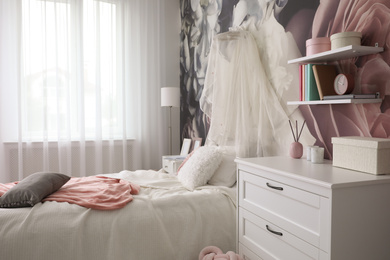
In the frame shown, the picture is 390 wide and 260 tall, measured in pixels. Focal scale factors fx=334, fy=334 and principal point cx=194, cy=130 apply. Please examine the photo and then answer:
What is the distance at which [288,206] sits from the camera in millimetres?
1693

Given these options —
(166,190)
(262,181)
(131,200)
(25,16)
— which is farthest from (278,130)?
(25,16)

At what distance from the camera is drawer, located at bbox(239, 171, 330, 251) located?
1.48m

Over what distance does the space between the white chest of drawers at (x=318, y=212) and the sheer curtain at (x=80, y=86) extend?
8.92 ft

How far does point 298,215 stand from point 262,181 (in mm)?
319

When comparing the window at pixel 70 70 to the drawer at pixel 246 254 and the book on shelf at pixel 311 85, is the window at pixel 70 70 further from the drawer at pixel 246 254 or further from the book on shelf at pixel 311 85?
the book on shelf at pixel 311 85

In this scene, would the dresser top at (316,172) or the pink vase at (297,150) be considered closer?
the dresser top at (316,172)

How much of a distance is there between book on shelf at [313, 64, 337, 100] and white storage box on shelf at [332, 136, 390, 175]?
33 centimetres

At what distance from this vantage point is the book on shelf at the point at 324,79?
192cm

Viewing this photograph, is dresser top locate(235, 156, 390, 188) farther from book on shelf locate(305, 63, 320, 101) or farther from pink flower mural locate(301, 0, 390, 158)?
book on shelf locate(305, 63, 320, 101)

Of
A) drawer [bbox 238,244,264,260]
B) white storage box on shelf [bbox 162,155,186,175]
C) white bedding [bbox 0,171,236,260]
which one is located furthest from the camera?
white storage box on shelf [bbox 162,155,186,175]

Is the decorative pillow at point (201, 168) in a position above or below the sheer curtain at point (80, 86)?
below

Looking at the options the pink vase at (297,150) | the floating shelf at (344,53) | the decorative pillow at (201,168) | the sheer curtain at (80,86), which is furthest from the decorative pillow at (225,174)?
the sheer curtain at (80,86)

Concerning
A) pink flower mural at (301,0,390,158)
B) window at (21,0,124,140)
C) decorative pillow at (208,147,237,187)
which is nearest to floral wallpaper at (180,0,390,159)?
pink flower mural at (301,0,390,158)

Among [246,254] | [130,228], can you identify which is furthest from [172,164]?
[246,254]
